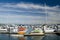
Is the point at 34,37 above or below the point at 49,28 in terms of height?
below

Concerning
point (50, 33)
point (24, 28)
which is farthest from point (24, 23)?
point (50, 33)

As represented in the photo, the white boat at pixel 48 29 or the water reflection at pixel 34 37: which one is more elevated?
the white boat at pixel 48 29

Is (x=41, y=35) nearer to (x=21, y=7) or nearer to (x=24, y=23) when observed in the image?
(x=24, y=23)

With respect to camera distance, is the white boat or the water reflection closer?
the water reflection

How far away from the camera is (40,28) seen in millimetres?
4137

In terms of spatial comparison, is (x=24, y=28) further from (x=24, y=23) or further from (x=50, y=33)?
(x=50, y=33)

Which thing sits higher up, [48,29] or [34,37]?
[48,29]

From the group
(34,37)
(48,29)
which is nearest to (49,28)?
(48,29)

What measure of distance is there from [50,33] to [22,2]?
1.01m

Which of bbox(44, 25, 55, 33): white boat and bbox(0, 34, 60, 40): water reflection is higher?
bbox(44, 25, 55, 33): white boat

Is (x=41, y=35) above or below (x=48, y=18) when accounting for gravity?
below

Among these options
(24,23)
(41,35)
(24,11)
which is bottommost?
(41,35)

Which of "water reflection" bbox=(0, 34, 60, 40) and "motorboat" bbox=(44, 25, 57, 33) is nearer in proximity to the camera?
"water reflection" bbox=(0, 34, 60, 40)

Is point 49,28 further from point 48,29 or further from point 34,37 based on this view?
point 34,37
